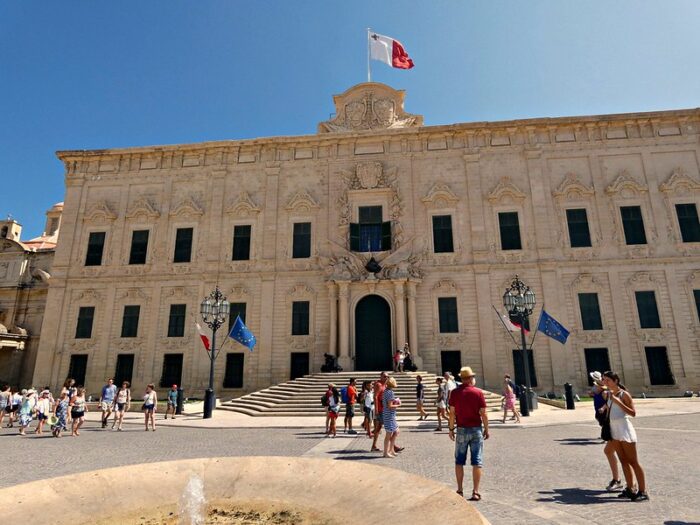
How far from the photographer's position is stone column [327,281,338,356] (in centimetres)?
2231

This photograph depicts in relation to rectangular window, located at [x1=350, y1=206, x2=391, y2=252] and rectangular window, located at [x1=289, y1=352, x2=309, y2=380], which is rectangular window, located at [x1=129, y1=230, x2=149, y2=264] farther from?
rectangular window, located at [x1=350, y1=206, x2=391, y2=252]

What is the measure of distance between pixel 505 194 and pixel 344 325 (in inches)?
→ 466

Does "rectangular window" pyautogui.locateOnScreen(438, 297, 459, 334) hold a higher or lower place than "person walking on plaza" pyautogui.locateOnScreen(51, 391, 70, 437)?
higher

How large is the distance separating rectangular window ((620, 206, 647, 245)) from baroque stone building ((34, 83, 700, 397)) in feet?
0.24

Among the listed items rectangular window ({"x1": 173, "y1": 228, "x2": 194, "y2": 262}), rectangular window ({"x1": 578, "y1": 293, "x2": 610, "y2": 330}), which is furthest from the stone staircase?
rectangular window ({"x1": 173, "y1": 228, "x2": 194, "y2": 262})

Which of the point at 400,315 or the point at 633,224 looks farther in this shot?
the point at 633,224

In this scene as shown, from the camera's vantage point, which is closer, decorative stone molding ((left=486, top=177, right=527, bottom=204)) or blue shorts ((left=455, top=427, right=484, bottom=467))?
blue shorts ((left=455, top=427, right=484, bottom=467))

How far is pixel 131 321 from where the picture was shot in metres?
24.5

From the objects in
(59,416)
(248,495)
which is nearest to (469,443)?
(248,495)

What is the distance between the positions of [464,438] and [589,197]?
22.3 meters

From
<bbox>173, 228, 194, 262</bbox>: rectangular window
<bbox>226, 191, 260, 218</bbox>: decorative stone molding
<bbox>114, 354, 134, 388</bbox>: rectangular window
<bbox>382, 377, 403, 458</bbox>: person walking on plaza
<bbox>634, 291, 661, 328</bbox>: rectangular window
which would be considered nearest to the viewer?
<bbox>382, 377, 403, 458</bbox>: person walking on plaza

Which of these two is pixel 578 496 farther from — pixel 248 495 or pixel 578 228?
pixel 578 228

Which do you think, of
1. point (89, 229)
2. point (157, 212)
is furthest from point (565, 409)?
point (89, 229)

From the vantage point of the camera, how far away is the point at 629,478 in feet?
18.2
